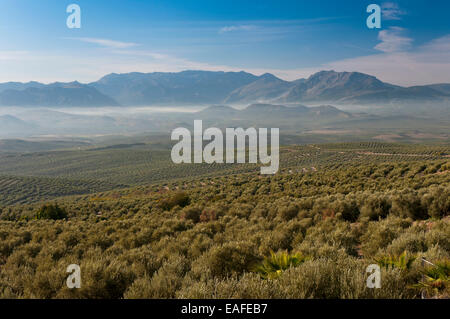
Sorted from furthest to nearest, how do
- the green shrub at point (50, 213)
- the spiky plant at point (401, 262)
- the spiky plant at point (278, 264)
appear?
the green shrub at point (50, 213), the spiky plant at point (278, 264), the spiky plant at point (401, 262)

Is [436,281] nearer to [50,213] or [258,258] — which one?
[258,258]

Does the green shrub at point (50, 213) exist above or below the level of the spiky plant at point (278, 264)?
below

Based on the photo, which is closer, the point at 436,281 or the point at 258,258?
the point at 436,281

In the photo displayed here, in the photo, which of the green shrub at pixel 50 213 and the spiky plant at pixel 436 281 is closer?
the spiky plant at pixel 436 281

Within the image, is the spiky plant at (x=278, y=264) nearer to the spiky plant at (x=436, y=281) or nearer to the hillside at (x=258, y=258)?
→ the hillside at (x=258, y=258)

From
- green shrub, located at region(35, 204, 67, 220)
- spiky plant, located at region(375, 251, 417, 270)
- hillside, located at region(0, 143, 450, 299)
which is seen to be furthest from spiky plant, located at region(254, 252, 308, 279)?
green shrub, located at region(35, 204, 67, 220)

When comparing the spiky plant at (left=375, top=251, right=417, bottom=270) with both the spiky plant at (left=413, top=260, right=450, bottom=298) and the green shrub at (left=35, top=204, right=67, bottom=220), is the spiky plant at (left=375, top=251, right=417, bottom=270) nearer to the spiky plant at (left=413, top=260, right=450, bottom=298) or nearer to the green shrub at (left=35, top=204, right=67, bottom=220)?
the spiky plant at (left=413, top=260, right=450, bottom=298)

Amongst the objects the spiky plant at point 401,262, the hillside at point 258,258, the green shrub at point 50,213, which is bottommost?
the green shrub at point 50,213

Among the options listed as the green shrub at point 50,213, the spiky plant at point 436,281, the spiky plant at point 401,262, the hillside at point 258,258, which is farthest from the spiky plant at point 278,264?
the green shrub at point 50,213

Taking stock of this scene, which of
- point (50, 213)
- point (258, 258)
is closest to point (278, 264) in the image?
point (258, 258)

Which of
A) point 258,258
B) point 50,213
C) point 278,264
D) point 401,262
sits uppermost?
point 401,262

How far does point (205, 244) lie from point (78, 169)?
10431 centimetres

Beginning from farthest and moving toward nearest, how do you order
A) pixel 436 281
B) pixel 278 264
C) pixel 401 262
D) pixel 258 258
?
pixel 258 258 → pixel 278 264 → pixel 401 262 → pixel 436 281
